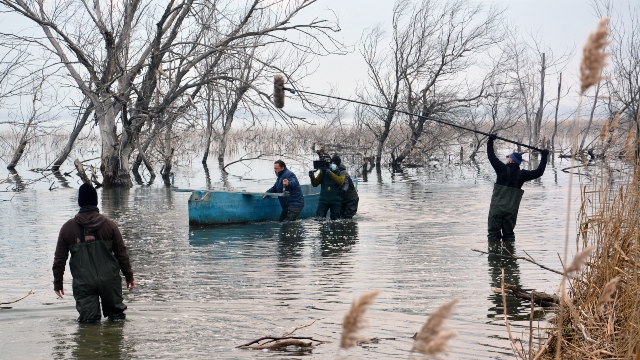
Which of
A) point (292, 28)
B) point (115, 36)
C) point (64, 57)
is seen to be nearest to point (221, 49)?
point (292, 28)

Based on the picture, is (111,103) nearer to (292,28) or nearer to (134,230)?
(292,28)

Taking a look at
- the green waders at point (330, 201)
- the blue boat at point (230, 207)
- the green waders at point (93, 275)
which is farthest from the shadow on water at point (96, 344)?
the green waders at point (330, 201)

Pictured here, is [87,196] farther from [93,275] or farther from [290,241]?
[290,241]

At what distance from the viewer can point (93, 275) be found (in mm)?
7188

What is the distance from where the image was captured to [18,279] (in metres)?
10.7

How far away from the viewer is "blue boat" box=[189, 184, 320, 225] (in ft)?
53.6

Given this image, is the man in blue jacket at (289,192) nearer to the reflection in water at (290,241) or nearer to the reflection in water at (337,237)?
the reflection in water at (290,241)

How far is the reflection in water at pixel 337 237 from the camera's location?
13127mm

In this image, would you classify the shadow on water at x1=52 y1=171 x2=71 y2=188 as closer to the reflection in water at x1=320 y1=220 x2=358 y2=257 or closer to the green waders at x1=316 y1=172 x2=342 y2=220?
the green waders at x1=316 y1=172 x2=342 y2=220

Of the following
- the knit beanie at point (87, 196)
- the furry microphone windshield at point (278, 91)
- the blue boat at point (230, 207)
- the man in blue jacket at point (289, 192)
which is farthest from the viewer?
the blue boat at point (230, 207)

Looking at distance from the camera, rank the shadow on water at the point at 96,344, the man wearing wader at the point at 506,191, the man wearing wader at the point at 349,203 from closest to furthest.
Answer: the shadow on water at the point at 96,344 → the man wearing wader at the point at 506,191 → the man wearing wader at the point at 349,203

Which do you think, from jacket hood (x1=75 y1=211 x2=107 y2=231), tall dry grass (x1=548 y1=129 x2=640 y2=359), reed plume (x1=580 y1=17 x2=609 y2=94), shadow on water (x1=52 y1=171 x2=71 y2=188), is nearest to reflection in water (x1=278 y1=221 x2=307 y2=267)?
jacket hood (x1=75 y1=211 x2=107 y2=231)

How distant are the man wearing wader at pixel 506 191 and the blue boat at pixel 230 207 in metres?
4.90

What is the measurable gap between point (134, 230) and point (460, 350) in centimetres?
1078
